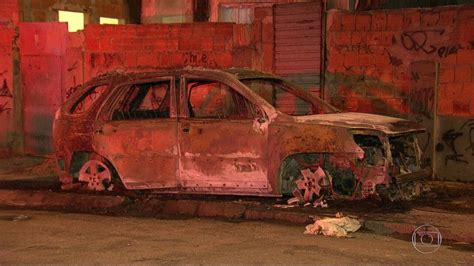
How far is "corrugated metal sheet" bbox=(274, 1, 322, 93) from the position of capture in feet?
34.4

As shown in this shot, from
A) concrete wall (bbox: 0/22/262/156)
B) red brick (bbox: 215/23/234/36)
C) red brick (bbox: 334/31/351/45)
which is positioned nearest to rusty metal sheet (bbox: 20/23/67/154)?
concrete wall (bbox: 0/22/262/156)

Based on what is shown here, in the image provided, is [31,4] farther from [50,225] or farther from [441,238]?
[441,238]

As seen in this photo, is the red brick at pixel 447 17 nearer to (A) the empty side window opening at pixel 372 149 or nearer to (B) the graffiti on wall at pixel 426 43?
(B) the graffiti on wall at pixel 426 43

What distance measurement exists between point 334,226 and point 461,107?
13.0ft

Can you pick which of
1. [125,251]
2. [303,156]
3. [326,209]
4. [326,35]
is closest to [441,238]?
[326,209]

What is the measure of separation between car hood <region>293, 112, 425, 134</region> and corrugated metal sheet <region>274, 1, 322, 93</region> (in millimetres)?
2798

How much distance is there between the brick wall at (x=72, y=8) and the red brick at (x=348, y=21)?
669 centimetres

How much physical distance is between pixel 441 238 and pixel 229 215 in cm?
240

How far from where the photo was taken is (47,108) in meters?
Result: 12.5

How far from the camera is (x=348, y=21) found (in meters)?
10.2

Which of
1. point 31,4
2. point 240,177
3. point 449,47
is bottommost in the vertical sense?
point 240,177

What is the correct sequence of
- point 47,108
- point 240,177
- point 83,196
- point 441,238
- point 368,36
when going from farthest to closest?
point 47,108
point 368,36
point 83,196
point 240,177
point 441,238

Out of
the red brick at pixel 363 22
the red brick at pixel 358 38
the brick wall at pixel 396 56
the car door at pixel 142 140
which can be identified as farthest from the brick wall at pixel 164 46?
the car door at pixel 142 140
